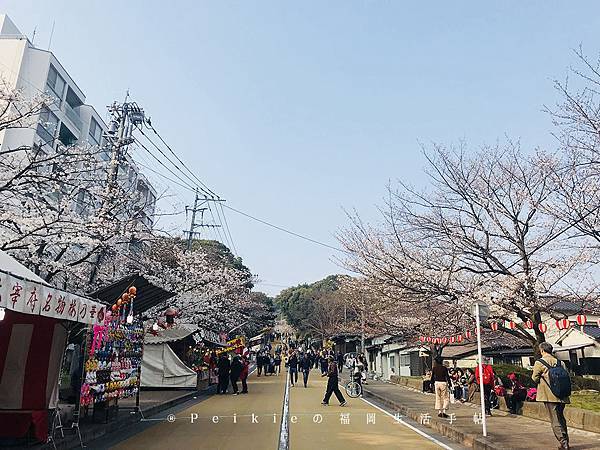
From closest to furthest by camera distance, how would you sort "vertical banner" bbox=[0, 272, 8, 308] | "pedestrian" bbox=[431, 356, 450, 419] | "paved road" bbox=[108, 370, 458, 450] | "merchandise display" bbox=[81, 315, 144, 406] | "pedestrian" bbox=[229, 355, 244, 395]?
"vertical banner" bbox=[0, 272, 8, 308] → "paved road" bbox=[108, 370, 458, 450] → "merchandise display" bbox=[81, 315, 144, 406] → "pedestrian" bbox=[431, 356, 450, 419] → "pedestrian" bbox=[229, 355, 244, 395]

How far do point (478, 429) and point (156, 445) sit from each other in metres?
6.68

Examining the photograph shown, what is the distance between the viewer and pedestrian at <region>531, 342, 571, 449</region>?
7.88 meters

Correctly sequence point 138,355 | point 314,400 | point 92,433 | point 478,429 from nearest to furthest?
point 92,433 < point 478,429 < point 138,355 < point 314,400

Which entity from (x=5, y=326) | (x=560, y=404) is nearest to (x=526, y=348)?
(x=560, y=404)

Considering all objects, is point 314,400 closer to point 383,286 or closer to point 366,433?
point 383,286

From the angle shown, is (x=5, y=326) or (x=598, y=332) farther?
(x=598, y=332)

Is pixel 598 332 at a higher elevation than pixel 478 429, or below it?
higher

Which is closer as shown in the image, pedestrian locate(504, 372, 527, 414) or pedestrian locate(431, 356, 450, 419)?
pedestrian locate(431, 356, 450, 419)

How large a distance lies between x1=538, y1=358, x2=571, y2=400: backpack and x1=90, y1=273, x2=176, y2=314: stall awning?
830 centimetres

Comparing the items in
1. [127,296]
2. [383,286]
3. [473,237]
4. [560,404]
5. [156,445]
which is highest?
[473,237]

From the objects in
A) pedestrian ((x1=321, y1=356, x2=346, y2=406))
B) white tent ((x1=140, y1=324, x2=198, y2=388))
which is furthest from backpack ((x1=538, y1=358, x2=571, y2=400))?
white tent ((x1=140, y1=324, x2=198, y2=388))

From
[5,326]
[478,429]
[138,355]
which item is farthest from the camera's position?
[138,355]

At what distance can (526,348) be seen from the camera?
2747 centimetres

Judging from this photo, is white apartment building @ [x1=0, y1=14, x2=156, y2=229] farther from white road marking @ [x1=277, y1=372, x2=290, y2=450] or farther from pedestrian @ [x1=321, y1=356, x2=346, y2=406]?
white road marking @ [x1=277, y1=372, x2=290, y2=450]
